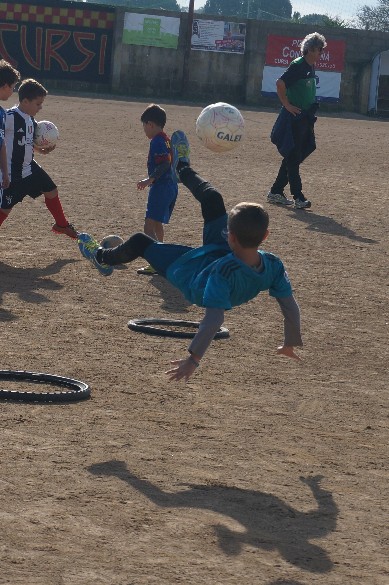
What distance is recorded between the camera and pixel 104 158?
60.9 ft

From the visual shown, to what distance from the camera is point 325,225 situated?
44.2 ft

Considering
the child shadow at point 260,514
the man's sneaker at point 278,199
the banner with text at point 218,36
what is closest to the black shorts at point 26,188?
the man's sneaker at point 278,199

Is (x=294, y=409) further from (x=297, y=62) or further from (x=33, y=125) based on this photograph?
(x=297, y=62)

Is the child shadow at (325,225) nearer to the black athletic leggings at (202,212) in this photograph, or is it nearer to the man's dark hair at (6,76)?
the man's dark hair at (6,76)

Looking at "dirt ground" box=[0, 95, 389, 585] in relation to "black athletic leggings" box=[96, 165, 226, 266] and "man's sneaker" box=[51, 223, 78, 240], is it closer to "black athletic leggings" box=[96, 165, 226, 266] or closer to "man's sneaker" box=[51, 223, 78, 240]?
"man's sneaker" box=[51, 223, 78, 240]

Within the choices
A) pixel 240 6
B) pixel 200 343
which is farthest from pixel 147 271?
pixel 240 6

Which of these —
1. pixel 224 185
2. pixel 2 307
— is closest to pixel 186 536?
pixel 2 307

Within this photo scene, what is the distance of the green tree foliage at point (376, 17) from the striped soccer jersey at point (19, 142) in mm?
39638

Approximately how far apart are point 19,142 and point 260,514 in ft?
19.9

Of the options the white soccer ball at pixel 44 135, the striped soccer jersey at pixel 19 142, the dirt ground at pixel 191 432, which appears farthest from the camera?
the white soccer ball at pixel 44 135

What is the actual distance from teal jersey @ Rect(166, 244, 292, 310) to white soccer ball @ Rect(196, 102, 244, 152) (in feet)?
10.5

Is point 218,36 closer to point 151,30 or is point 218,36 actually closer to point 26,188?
point 151,30

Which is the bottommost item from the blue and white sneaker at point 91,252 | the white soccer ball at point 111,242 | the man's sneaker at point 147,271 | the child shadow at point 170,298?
the child shadow at point 170,298

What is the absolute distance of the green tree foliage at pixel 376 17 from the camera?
175 feet
